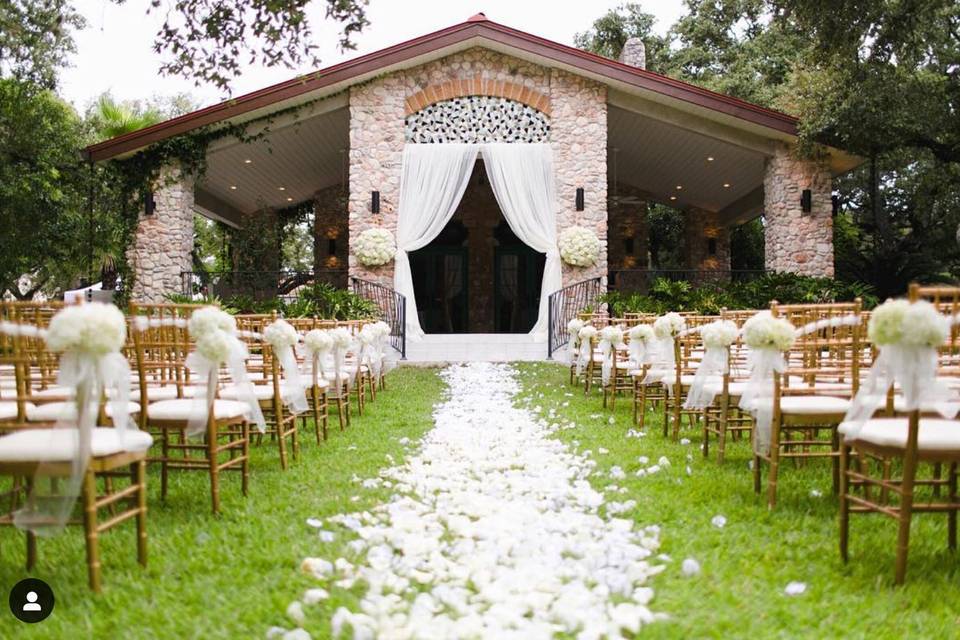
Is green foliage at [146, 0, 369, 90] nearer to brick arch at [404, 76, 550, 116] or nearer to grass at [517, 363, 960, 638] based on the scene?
grass at [517, 363, 960, 638]

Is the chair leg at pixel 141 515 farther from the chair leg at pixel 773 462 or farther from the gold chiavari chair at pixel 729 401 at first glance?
the gold chiavari chair at pixel 729 401

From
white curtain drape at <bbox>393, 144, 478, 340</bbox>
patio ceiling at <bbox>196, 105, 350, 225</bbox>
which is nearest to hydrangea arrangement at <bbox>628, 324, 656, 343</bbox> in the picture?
white curtain drape at <bbox>393, 144, 478, 340</bbox>

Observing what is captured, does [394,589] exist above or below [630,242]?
below

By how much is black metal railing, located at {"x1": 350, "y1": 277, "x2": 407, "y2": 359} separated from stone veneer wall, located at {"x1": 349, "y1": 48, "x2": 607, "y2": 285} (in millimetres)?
214

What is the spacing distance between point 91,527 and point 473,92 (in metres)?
12.7

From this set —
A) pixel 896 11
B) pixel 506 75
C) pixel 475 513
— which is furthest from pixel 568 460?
pixel 506 75

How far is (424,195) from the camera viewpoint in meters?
14.2

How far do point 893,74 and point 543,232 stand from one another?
6.00m

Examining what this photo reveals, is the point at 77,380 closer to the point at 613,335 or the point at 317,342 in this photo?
the point at 317,342

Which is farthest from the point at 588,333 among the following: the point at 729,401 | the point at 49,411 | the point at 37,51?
the point at 37,51

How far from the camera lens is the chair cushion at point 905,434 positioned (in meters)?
2.82

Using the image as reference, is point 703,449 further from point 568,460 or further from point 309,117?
point 309,117

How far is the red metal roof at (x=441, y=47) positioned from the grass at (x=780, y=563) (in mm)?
9706

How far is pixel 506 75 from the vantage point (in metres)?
14.4
